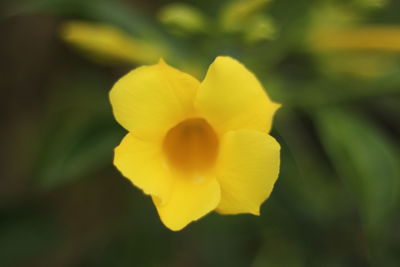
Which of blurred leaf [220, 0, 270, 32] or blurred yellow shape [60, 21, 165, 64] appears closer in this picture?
blurred leaf [220, 0, 270, 32]

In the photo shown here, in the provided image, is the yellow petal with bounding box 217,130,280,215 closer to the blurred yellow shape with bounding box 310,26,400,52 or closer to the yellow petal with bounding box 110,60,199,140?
the yellow petal with bounding box 110,60,199,140

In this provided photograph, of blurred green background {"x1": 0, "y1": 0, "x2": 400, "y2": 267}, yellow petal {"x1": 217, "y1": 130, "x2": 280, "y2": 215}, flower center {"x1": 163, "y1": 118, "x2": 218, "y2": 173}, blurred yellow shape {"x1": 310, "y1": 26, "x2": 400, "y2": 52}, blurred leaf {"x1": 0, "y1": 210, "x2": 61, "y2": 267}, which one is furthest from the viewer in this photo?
blurred leaf {"x1": 0, "y1": 210, "x2": 61, "y2": 267}

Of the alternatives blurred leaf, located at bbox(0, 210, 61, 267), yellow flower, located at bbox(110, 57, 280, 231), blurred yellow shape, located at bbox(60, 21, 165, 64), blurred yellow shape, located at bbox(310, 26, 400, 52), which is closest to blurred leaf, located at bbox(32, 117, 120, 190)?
blurred yellow shape, located at bbox(60, 21, 165, 64)

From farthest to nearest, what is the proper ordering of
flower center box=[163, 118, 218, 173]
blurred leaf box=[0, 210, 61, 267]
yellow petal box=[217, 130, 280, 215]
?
blurred leaf box=[0, 210, 61, 267], flower center box=[163, 118, 218, 173], yellow petal box=[217, 130, 280, 215]

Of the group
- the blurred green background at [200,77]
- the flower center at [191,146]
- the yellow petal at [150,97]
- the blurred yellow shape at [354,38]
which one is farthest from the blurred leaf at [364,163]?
the yellow petal at [150,97]

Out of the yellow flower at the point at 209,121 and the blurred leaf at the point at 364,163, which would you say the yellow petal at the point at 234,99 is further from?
the blurred leaf at the point at 364,163

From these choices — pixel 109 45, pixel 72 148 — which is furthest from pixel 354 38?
pixel 72 148

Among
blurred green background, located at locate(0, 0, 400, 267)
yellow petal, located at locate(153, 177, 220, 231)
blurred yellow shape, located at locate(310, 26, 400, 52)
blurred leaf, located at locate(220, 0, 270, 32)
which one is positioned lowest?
blurred green background, located at locate(0, 0, 400, 267)
